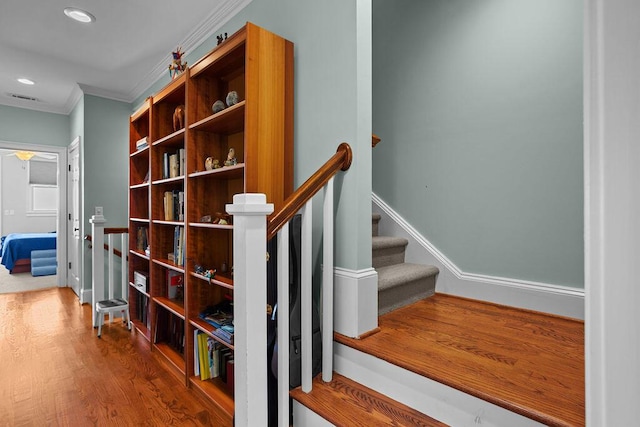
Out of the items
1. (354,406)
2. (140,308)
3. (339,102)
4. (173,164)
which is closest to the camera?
(354,406)

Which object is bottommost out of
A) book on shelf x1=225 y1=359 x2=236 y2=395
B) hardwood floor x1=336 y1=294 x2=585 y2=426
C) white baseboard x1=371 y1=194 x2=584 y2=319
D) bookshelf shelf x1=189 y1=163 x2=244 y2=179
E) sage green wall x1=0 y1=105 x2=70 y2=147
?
book on shelf x1=225 y1=359 x2=236 y2=395

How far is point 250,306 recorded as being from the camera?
3.89 feet

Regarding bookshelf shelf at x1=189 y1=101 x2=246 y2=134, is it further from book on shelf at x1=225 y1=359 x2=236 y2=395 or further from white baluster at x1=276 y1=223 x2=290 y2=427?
book on shelf at x1=225 y1=359 x2=236 y2=395

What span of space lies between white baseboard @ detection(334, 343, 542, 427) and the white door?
4350 millimetres

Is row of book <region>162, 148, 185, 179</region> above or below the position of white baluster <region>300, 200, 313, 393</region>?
above

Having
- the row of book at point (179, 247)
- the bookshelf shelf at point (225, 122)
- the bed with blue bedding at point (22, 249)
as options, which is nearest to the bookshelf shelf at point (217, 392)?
the row of book at point (179, 247)

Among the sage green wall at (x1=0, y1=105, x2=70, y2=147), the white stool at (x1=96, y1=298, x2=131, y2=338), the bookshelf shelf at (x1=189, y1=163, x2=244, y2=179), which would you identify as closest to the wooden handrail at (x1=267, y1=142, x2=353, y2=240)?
the bookshelf shelf at (x1=189, y1=163, x2=244, y2=179)

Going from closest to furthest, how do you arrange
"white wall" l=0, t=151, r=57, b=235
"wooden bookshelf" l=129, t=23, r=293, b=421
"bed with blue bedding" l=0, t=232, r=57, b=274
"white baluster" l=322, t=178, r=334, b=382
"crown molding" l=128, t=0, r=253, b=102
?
"white baluster" l=322, t=178, r=334, b=382 < "wooden bookshelf" l=129, t=23, r=293, b=421 < "crown molding" l=128, t=0, r=253, b=102 < "bed with blue bedding" l=0, t=232, r=57, b=274 < "white wall" l=0, t=151, r=57, b=235

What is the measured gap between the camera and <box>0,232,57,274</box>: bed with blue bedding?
5828mm

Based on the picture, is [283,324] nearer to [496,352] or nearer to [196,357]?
[496,352]

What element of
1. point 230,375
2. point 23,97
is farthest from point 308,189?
point 23,97

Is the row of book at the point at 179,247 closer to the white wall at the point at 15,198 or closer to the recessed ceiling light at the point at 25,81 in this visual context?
the recessed ceiling light at the point at 25,81

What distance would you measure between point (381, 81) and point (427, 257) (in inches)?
58.7

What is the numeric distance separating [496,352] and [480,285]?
0.82 m
